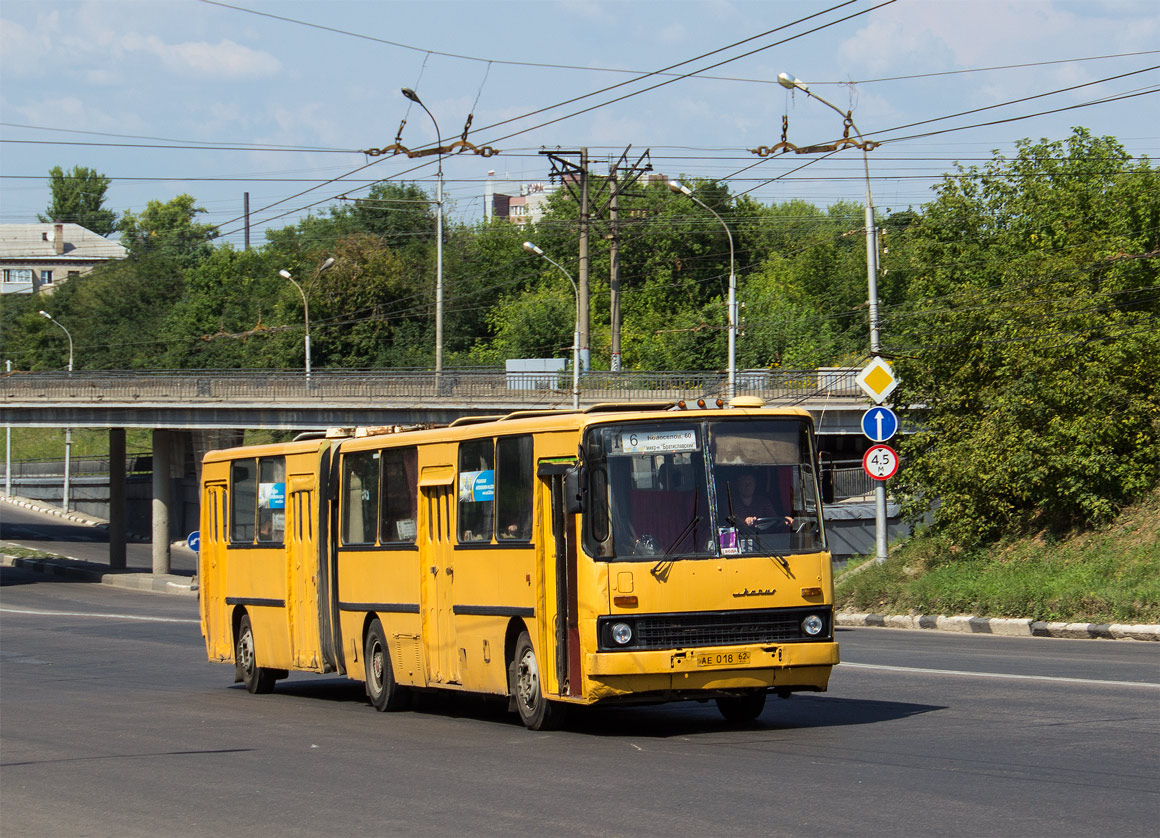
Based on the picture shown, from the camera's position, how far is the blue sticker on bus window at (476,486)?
13.1 metres

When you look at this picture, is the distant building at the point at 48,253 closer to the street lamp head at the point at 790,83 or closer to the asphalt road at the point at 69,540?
the asphalt road at the point at 69,540

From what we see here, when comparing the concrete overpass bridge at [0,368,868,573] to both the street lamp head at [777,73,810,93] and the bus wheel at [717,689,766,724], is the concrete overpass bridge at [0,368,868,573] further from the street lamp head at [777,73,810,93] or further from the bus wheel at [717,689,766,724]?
the bus wheel at [717,689,766,724]

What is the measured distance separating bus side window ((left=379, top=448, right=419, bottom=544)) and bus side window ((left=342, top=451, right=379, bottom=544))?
0.26m

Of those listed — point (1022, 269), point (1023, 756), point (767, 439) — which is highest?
point (1022, 269)

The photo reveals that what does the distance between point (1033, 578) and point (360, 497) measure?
1285 cm

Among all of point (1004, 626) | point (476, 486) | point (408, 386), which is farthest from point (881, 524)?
point (408, 386)

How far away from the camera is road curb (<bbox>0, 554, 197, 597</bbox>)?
53906 mm

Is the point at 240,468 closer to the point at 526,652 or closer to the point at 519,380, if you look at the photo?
the point at 526,652

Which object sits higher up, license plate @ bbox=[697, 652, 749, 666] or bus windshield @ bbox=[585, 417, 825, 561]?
bus windshield @ bbox=[585, 417, 825, 561]

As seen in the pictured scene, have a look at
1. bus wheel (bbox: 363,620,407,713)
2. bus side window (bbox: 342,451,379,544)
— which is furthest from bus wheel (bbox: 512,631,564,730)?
bus side window (bbox: 342,451,379,544)

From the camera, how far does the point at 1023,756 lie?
9.84m

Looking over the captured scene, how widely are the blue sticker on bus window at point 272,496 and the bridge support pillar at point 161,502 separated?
4685 cm

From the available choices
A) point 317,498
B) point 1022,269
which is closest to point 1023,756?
point 317,498

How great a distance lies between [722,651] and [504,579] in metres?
2.20
